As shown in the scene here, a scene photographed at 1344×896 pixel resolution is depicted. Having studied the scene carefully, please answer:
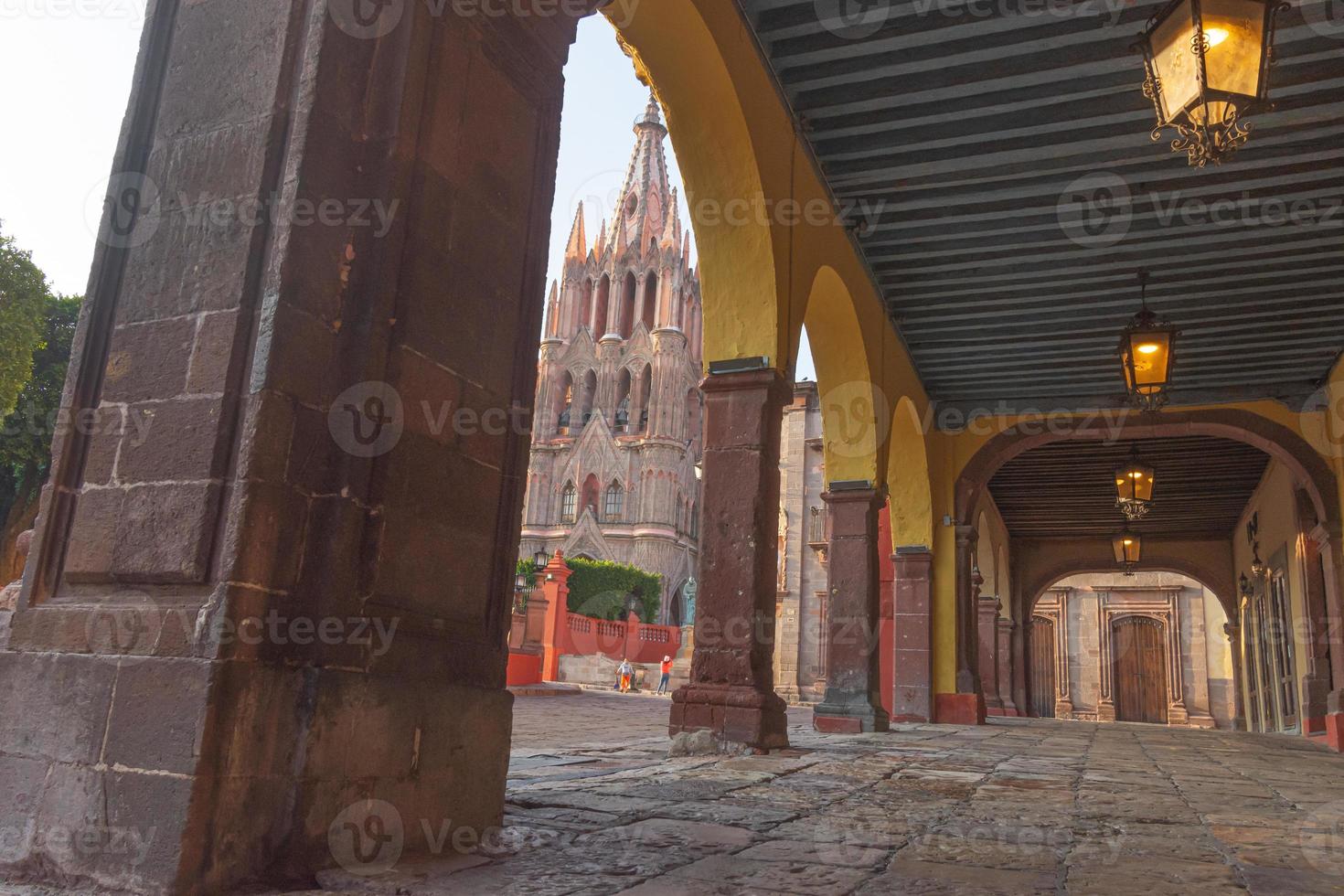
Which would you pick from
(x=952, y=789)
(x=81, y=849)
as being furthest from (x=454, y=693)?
(x=952, y=789)

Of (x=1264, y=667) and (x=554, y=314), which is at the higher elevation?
(x=554, y=314)

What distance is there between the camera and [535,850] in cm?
242

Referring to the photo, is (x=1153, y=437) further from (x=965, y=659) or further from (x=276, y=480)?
(x=276, y=480)

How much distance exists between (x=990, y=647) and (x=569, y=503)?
3349 cm

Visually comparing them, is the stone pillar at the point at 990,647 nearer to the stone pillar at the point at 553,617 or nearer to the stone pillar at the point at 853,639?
the stone pillar at the point at 853,639

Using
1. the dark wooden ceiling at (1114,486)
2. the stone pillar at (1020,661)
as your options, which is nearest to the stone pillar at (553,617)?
the stone pillar at (1020,661)

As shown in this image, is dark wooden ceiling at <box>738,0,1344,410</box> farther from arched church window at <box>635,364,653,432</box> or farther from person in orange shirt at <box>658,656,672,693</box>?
arched church window at <box>635,364,653,432</box>

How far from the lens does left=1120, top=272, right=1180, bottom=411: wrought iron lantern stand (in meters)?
6.86

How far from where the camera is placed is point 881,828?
3002 mm

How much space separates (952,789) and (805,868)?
79.4 inches

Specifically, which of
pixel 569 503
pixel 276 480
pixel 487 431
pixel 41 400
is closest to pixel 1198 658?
pixel 487 431

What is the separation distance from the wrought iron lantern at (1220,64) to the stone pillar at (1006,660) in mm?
14133

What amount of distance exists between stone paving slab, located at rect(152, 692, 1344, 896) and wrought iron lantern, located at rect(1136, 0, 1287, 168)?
244 cm

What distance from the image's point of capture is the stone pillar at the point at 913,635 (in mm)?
10711
